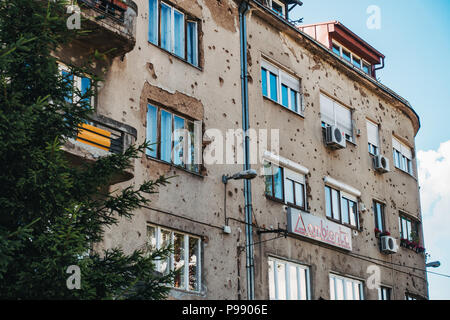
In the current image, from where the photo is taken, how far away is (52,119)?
1088 centimetres

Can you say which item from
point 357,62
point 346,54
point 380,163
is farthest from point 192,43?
point 357,62

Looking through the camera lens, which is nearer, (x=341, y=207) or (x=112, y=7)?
(x=112, y=7)

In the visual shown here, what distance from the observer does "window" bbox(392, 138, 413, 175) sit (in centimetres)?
2555

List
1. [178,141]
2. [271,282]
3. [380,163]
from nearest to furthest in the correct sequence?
[178,141] < [271,282] < [380,163]

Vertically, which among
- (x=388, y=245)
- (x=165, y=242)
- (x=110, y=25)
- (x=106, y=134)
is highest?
(x=110, y=25)

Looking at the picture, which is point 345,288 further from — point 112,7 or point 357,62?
point 112,7

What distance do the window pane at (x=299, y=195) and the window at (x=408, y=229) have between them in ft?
18.7

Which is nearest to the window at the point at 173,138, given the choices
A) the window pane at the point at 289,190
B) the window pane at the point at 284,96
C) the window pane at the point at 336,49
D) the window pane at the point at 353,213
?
the window pane at the point at 289,190

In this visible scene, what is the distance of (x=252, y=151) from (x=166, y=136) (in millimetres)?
2803

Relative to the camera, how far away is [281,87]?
20469 mm

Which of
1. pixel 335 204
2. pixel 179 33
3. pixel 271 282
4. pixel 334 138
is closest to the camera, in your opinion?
pixel 179 33

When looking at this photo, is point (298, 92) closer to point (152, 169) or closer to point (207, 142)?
point (207, 142)
